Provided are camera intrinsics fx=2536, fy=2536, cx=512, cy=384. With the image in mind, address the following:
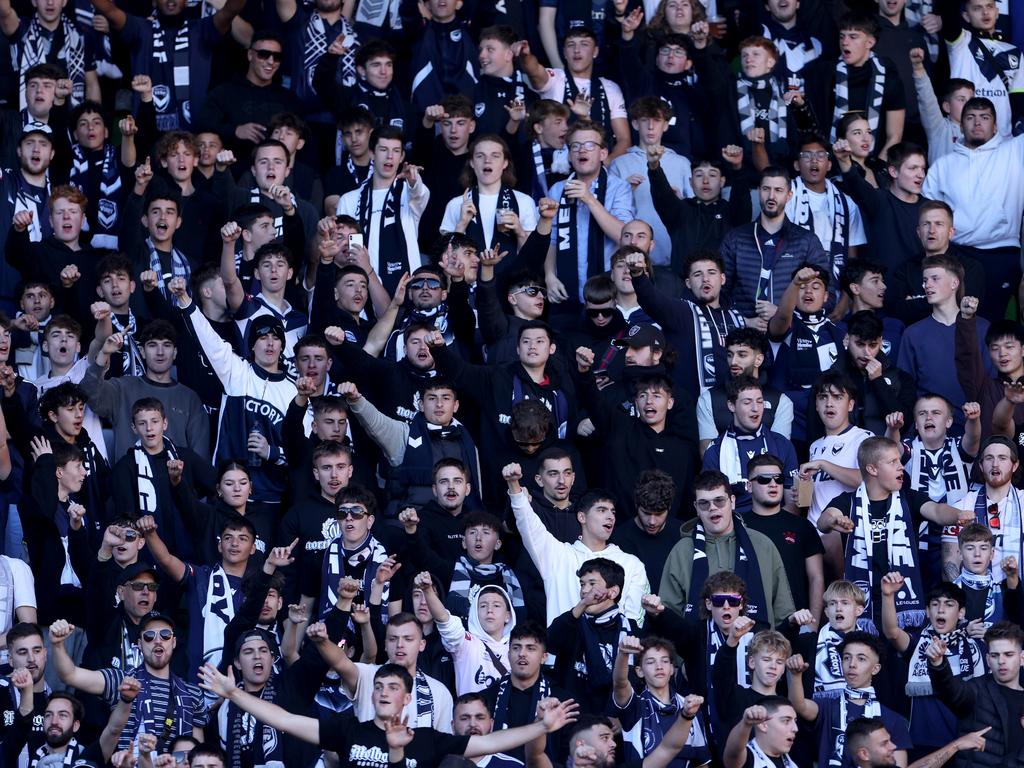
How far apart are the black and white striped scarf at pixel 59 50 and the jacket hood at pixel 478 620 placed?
5.78m

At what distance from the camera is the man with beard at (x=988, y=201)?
16172 millimetres

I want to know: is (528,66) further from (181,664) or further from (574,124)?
(181,664)

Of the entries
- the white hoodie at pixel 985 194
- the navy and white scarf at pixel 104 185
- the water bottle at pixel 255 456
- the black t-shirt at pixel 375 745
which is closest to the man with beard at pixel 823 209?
the white hoodie at pixel 985 194

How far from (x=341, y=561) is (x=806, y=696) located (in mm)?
2537

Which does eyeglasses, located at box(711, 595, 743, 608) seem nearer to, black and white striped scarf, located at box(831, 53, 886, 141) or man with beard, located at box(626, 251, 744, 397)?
man with beard, located at box(626, 251, 744, 397)

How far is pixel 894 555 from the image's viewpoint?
13359 millimetres

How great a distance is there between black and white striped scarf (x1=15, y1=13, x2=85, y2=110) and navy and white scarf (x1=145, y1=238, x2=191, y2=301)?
A: 2229 millimetres

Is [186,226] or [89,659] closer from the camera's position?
[89,659]

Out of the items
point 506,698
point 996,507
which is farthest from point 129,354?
point 996,507

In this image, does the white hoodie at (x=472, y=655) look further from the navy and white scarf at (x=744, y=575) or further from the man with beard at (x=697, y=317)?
the man with beard at (x=697, y=317)

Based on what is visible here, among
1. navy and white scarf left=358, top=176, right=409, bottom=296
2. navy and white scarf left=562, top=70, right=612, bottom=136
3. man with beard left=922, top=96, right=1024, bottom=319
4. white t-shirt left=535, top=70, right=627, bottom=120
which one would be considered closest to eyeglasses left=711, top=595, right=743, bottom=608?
navy and white scarf left=358, top=176, right=409, bottom=296

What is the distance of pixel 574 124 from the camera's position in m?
15.7

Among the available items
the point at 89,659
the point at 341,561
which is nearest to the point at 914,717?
the point at 341,561

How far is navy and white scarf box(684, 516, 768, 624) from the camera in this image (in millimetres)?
13125
